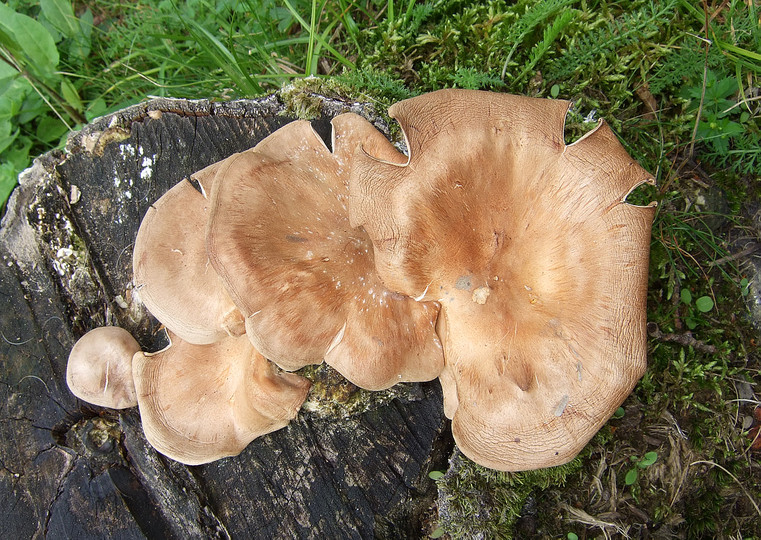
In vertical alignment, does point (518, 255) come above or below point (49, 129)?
below

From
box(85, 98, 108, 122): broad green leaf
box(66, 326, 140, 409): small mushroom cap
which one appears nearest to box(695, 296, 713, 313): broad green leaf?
box(66, 326, 140, 409): small mushroom cap

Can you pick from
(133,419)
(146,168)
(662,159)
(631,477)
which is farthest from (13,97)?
(631,477)

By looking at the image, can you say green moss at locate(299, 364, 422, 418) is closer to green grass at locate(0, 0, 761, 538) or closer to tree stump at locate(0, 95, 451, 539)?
tree stump at locate(0, 95, 451, 539)

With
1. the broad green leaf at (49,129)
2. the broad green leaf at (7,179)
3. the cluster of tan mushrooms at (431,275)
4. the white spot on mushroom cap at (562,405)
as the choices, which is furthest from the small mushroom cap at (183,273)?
the broad green leaf at (49,129)

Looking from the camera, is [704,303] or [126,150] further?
[704,303]

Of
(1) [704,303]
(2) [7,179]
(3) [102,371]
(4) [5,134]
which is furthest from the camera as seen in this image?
(4) [5,134]

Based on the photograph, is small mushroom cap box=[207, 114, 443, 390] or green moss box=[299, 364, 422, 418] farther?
green moss box=[299, 364, 422, 418]

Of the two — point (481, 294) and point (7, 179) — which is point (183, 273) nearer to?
point (481, 294)

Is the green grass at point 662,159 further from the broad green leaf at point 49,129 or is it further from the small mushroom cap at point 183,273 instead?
the broad green leaf at point 49,129
